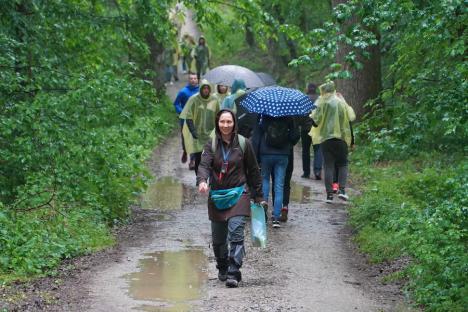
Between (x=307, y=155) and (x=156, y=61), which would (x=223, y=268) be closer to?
(x=307, y=155)

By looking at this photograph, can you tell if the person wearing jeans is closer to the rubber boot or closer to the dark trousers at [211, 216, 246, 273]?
the dark trousers at [211, 216, 246, 273]

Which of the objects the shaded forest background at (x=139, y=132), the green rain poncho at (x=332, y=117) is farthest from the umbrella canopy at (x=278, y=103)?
the green rain poncho at (x=332, y=117)

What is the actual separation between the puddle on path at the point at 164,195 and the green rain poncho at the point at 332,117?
101 inches

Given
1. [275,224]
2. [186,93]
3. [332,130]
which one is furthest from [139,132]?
[186,93]

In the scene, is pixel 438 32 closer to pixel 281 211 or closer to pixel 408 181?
pixel 281 211

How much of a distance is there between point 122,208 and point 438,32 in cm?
556

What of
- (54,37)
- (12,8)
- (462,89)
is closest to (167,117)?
(54,37)

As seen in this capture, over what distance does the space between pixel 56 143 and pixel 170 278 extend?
9.88 ft

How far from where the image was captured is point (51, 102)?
440 inches

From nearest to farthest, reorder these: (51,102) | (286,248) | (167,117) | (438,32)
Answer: (438,32) < (286,248) < (51,102) < (167,117)

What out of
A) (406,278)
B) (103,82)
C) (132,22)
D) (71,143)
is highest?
(132,22)

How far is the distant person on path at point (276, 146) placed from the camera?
11.4 metres

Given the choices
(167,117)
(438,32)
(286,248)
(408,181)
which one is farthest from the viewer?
(167,117)

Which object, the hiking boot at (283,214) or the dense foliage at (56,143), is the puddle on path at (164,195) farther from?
the hiking boot at (283,214)
